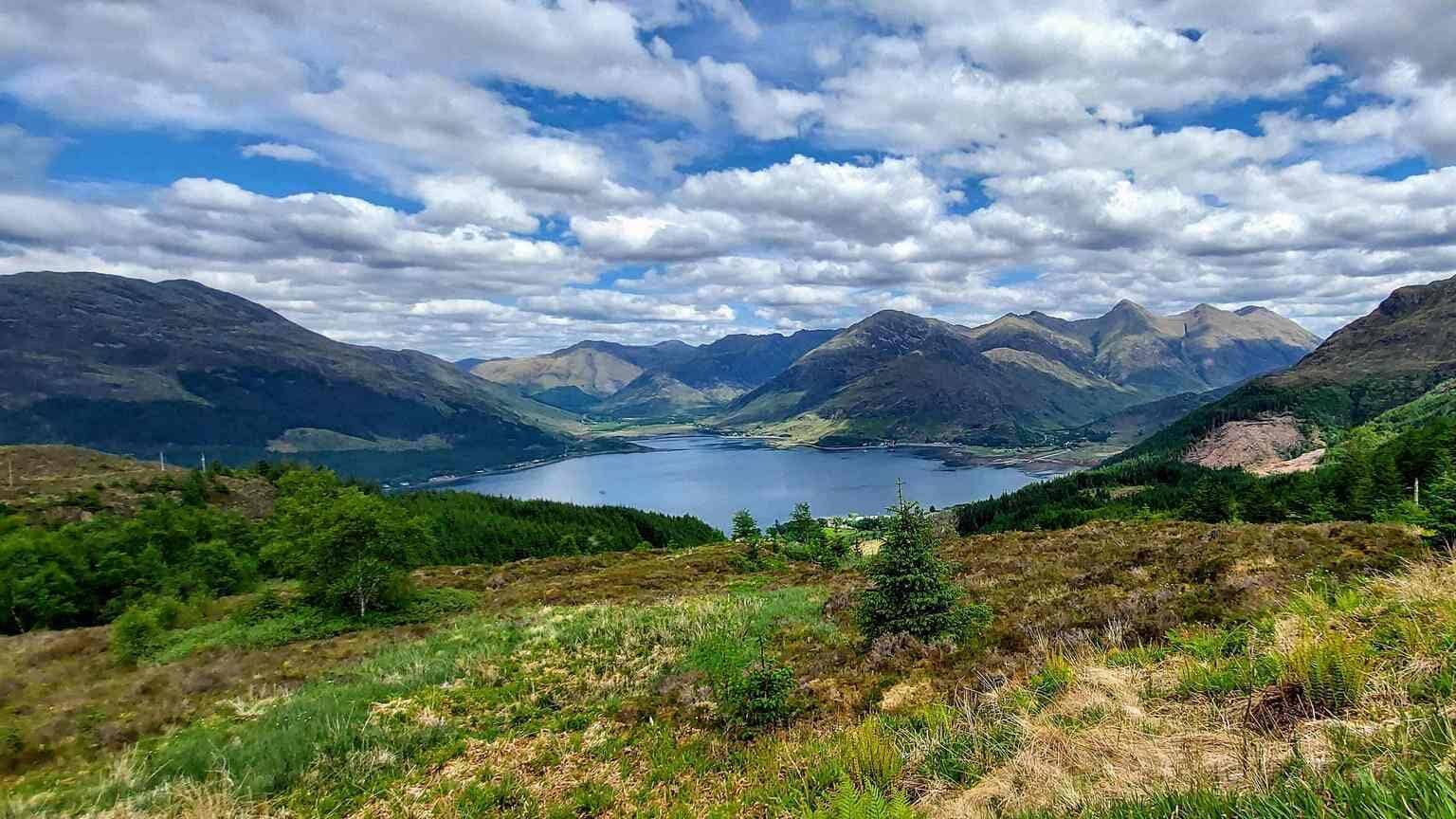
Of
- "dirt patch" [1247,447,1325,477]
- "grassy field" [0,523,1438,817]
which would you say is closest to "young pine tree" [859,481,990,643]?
"grassy field" [0,523,1438,817]

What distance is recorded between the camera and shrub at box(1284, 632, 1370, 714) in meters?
5.31

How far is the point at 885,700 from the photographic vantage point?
992 centimetres

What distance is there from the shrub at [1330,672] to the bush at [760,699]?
6.52m

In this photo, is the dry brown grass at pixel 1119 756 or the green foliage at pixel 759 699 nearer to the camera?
the dry brown grass at pixel 1119 756

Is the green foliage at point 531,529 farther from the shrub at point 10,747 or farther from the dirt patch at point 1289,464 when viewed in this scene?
the dirt patch at point 1289,464

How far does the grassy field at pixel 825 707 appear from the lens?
17.0 ft

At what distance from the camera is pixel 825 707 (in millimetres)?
10250

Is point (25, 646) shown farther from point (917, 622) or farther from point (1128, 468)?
point (1128, 468)

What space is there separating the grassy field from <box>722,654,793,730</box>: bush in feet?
0.37

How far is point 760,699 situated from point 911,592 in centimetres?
570

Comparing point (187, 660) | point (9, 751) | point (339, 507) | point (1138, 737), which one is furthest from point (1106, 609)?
point (339, 507)

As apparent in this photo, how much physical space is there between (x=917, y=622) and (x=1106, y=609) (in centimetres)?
372

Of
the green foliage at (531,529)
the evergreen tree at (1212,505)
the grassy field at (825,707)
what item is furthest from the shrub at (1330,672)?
the green foliage at (531,529)

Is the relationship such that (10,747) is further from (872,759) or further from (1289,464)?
(1289,464)
